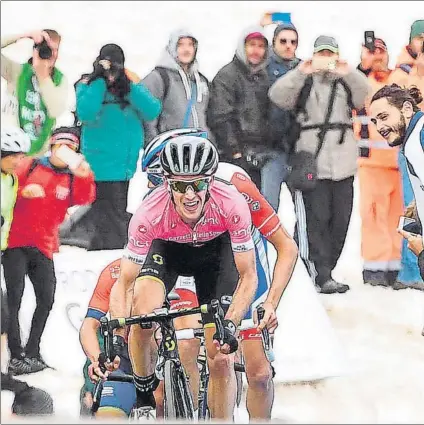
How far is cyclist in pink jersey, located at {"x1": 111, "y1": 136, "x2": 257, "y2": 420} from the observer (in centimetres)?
194

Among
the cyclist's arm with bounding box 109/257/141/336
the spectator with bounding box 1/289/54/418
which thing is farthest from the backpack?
the spectator with bounding box 1/289/54/418

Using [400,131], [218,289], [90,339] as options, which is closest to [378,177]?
[400,131]

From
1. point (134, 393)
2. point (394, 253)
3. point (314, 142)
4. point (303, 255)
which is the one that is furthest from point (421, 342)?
point (134, 393)

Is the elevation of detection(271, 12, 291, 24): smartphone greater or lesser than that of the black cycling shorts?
greater

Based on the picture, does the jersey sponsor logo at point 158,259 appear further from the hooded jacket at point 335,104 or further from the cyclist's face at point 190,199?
the hooded jacket at point 335,104

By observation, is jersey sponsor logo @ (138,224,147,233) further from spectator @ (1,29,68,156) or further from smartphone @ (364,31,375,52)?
smartphone @ (364,31,375,52)

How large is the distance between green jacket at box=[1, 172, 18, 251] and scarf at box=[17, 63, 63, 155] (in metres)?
0.08

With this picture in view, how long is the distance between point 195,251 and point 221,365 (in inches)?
11.0

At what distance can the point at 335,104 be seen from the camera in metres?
2.01

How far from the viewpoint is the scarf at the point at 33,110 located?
2006 millimetres

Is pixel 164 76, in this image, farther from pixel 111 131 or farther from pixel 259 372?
pixel 259 372

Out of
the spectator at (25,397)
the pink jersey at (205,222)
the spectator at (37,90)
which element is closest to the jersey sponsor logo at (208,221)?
the pink jersey at (205,222)

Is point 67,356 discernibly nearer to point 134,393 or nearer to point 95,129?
point 134,393

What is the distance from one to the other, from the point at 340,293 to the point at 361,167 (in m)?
0.31
